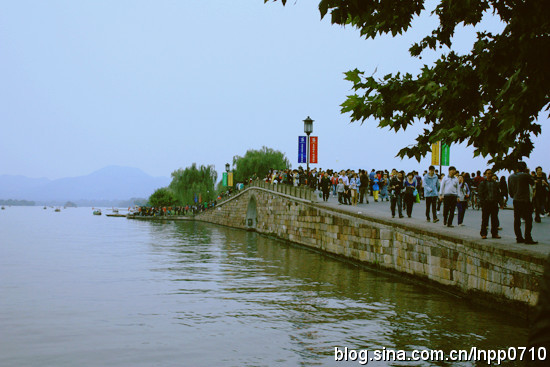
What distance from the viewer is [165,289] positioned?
14.2 m

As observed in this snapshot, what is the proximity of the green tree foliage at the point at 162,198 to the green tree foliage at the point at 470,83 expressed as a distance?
310ft

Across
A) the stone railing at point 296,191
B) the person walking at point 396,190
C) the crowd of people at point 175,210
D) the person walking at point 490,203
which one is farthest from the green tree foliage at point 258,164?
the person walking at point 490,203

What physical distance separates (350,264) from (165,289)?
787 cm

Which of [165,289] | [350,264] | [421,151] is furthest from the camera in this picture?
[350,264]

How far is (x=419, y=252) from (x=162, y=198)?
298 feet

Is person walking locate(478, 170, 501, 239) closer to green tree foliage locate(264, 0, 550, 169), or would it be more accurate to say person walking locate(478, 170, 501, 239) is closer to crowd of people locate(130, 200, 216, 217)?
green tree foliage locate(264, 0, 550, 169)

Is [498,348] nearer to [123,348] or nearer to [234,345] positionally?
[234,345]

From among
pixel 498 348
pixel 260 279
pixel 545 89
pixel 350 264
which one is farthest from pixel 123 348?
pixel 350 264

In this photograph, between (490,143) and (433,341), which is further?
(433,341)

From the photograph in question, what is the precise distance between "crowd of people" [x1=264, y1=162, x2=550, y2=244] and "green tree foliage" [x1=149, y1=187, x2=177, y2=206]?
240 ft

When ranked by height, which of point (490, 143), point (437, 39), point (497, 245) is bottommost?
point (497, 245)

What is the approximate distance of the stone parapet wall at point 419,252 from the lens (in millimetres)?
9781

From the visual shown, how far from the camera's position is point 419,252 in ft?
47.1

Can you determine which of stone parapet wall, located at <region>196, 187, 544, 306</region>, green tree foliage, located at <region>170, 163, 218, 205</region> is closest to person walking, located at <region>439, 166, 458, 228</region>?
stone parapet wall, located at <region>196, 187, 544, 306</region>
